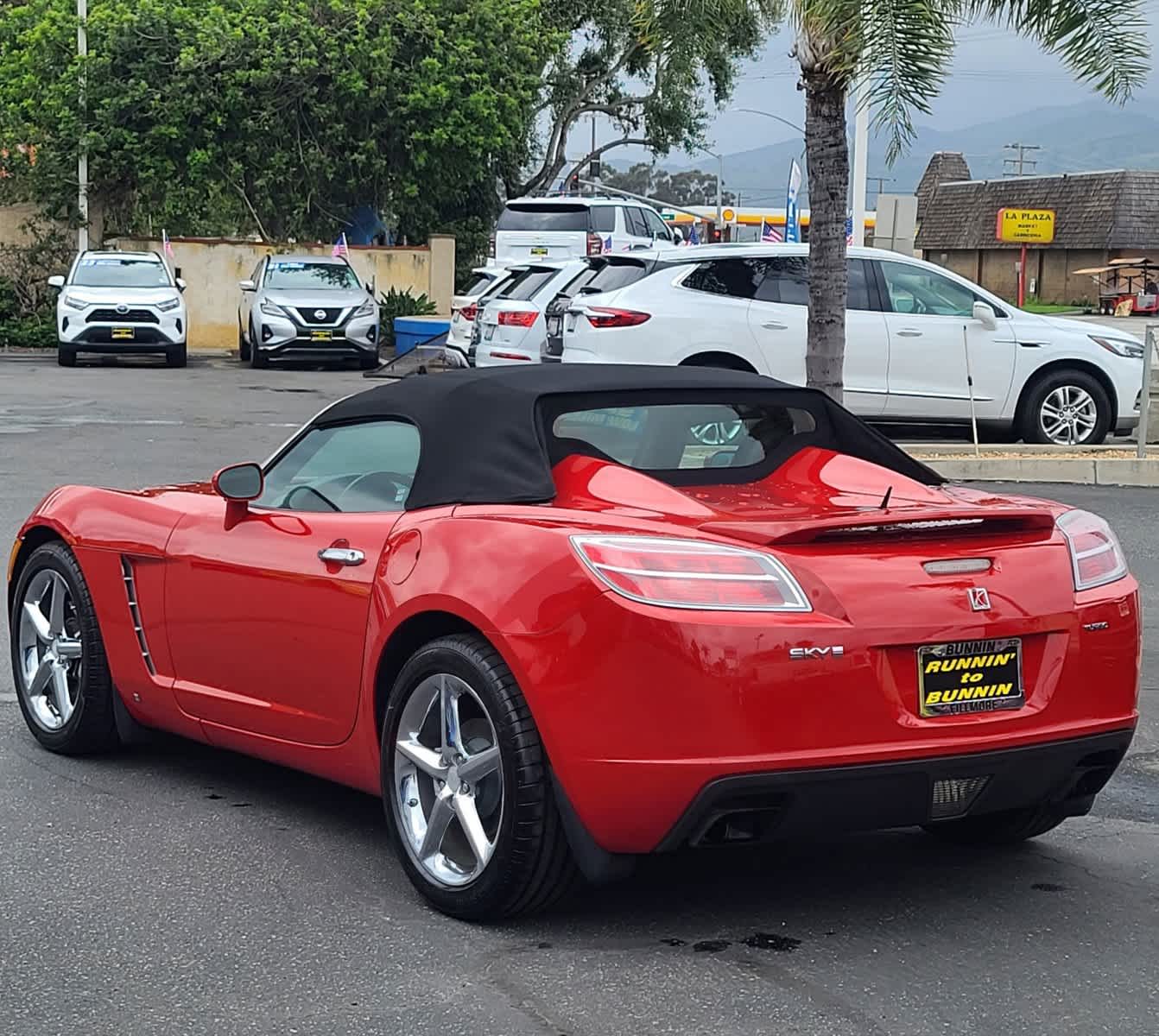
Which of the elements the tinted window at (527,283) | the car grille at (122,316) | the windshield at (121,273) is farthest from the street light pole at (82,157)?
the tinted window at (527,283)

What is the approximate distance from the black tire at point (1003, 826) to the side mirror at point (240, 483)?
2.17 metres

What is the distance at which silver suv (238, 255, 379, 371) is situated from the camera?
28188 millimetres

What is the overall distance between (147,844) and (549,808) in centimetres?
148

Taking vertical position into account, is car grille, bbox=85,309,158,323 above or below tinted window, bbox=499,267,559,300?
below

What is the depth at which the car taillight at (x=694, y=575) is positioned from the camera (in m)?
4.23

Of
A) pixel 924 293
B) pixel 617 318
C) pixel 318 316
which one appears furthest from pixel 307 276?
pixel 924 293

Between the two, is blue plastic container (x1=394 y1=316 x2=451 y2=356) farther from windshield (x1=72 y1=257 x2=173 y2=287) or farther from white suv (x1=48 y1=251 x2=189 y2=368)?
windshield (x1=72 y1=257 x2=173 y2=287)

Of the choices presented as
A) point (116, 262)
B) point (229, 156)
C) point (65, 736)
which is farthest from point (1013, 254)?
point (65, 736)

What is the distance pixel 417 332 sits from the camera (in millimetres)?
28078

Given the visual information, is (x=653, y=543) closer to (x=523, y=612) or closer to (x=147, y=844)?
(x=523, y=612)

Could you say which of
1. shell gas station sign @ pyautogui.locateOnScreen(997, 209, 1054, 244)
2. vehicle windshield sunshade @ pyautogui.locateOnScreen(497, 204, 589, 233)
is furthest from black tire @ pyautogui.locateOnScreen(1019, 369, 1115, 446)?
shell gas station sign @ pyautogui.locateOnScreen(997, 209, 1054, 244)

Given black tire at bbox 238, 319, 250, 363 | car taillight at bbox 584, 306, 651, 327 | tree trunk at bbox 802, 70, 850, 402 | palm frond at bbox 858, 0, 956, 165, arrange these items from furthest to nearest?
1. black tire at bbox 238, 319, 250, 363
2. car taillight at bbox 584, 306, 651, 327
3. tree trunk at bbox 802, 70, 850, 402
4. palm frond at bbox 858, 0, 956, 165

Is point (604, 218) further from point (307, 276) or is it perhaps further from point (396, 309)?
point (307, 276)

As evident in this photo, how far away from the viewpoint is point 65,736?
20.4 feet
